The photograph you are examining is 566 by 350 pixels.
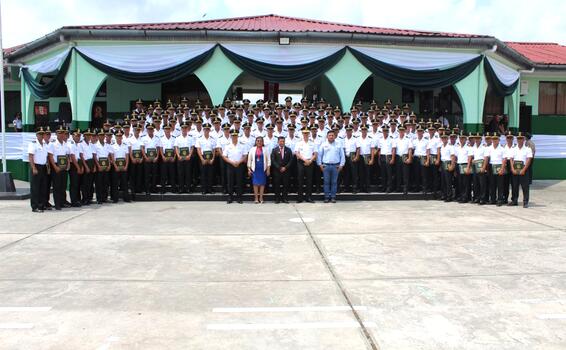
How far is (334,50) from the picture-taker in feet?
47.3

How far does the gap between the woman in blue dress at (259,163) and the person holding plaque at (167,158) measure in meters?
1.94

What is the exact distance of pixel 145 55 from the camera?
46.1 ft

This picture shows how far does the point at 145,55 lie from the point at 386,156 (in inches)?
288

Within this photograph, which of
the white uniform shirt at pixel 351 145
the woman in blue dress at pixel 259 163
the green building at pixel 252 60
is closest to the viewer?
the woman in blue dress at pixel 259 163

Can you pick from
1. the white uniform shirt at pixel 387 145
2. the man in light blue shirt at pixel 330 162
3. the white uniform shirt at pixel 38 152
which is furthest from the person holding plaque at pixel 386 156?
the white uniform shirt at pixel 38 152

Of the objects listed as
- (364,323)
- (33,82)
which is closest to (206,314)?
(364,323)

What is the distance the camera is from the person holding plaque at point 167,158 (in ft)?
39.2

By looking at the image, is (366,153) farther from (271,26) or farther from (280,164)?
(271,26)

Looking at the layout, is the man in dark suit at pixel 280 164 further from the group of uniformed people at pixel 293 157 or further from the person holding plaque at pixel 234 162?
the person holding plaque at pixel 234 162

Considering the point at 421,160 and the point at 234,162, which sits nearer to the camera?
the point at 234,162

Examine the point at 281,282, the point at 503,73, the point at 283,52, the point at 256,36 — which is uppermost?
the point at 256,36

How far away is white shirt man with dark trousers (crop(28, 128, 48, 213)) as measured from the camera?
10141mm

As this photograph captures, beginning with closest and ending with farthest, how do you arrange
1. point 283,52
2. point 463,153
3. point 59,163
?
point 59,163 → point 463,153 → point 283,52

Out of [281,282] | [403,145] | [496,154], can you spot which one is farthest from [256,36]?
[281,282]
